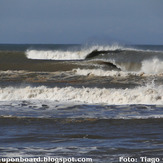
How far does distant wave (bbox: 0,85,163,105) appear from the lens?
1905 centimetres

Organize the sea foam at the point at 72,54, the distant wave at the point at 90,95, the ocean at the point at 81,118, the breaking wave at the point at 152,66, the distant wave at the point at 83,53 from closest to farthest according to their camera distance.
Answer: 1. the ocean at the point at 81,118
2. the distant wave at the point at 90,95
3. the breaking wave at the point at 152,66
4. the distant wave at the point at 83,53
5. the sea foam at the point at 72,54

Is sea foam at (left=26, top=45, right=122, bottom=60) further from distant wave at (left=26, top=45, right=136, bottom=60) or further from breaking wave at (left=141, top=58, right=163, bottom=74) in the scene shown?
breaking wave at (left=141, top=58, right=163, bottom=74)

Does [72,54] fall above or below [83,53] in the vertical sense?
above

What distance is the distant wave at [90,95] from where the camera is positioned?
19047mm

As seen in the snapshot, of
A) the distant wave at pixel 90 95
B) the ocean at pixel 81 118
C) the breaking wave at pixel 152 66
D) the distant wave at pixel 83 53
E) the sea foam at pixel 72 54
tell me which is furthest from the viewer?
the sea foam at pixel 72 54

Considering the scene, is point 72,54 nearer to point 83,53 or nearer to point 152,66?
point 83,53

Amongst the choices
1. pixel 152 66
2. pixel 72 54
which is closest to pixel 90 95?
pixel 152 66

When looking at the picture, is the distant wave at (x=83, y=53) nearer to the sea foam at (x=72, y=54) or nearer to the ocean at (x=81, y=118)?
the sea foam at (x=72, y=54)

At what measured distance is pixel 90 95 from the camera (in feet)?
66.5

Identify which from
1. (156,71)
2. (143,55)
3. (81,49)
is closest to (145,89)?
(156,71)

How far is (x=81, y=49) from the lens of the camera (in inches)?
2062

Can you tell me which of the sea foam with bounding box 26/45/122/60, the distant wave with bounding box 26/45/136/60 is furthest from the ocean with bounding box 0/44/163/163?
the sea foam with bounding box 26/45/122/60

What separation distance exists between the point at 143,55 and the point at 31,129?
3092 centimetres

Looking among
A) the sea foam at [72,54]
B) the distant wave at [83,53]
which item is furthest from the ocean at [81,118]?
the sea foam at [72,54]
